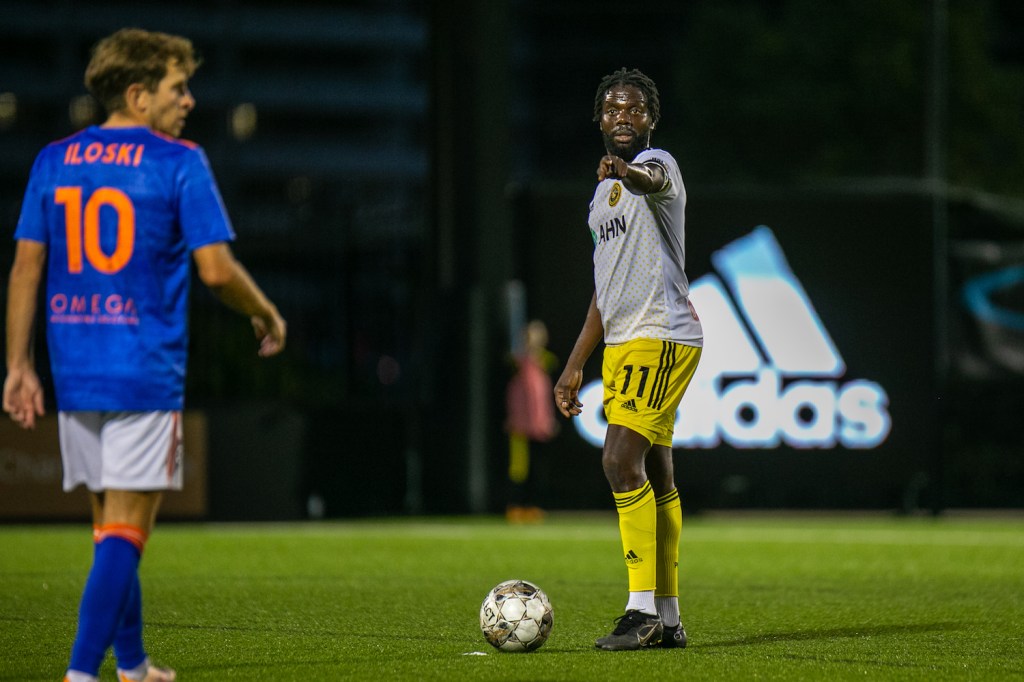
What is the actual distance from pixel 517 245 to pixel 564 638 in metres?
10.3

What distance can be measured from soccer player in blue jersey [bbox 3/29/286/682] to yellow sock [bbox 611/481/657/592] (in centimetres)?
204

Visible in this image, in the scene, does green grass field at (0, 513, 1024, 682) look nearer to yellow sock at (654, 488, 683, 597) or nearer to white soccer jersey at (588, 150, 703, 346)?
yellow sock at (654, 488, 683, 597)

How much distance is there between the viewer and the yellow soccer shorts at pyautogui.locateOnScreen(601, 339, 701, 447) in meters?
7.09

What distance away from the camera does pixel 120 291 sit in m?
5.52

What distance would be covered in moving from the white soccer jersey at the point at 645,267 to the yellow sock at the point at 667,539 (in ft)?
2.29

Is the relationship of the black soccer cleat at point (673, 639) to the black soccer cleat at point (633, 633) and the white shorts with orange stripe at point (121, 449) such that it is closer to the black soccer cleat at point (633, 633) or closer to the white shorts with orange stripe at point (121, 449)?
the black soccer cleat at point (633, 633)

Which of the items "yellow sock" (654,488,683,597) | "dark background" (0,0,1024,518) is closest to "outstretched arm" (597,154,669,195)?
"yellow sock" (654,488,683,597)

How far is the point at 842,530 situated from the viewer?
1600 centimetres

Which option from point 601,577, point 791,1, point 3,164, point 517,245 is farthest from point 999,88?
point 3,164

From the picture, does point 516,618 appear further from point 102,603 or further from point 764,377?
point 764,377

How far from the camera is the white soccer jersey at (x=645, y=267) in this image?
23.4 ft

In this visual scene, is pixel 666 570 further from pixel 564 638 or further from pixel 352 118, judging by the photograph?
pixel 352 118

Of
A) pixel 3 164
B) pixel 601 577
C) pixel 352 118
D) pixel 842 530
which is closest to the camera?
pixel 601 577

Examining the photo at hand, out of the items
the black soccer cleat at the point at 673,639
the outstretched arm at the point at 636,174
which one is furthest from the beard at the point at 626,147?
the black soccer cleat at the point at 673,639
